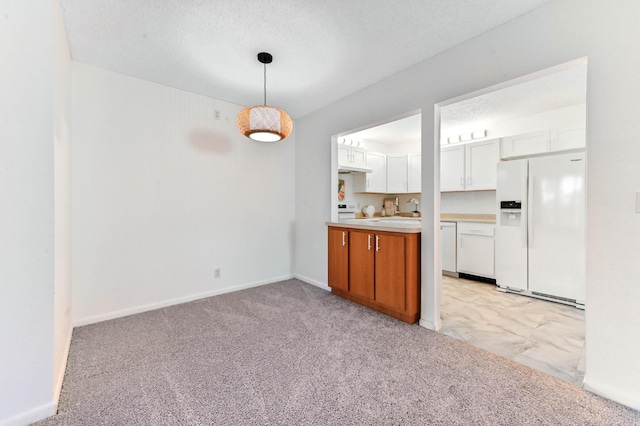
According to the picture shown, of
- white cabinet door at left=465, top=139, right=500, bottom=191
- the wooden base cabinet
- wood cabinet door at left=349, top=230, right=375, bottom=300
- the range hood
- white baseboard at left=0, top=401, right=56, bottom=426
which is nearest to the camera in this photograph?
white baseboard at left=0, top=401, right=56, bottom=426

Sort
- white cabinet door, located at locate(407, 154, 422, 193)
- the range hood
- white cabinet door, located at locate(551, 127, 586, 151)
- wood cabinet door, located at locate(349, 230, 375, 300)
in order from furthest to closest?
1. white cabinet door, located at locate(407, 154, 422, 193)
2. the range hood
3. white cabinet door, located at locate(551, 127, 586, 151)
4. wood cabinet door, located at locate(349, 230, 375, 300)

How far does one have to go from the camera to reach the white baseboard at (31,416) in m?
1.36

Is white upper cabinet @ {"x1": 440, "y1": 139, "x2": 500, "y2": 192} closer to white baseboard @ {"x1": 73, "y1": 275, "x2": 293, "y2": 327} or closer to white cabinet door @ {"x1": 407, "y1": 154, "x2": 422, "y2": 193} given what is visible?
white cabinet door @ {"x1": 407, "y1": 154, "x2": 422, "y2": 193}

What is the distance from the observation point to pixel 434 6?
1870 millimetres

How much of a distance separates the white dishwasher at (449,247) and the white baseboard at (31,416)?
14.8 feet

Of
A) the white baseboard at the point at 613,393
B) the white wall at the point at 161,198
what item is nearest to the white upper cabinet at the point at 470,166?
the white wall at the point at 161,198

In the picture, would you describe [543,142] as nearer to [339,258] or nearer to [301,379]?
[339,258]

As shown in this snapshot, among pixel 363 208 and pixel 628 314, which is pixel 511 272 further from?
pixel 363 208

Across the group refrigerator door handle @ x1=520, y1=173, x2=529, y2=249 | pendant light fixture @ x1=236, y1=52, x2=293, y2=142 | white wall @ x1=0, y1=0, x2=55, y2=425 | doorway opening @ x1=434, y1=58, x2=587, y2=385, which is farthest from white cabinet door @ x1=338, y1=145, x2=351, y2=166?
white wall @ x1=0, y1=0, x2=55, y2=425

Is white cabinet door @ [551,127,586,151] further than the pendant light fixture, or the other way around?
white cabinet door @ [551,127,586,151]

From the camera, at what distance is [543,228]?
324 centimetres

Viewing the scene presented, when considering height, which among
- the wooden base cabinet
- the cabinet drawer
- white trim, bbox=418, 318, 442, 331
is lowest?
white trim, bbox=418, 318, 442, 331

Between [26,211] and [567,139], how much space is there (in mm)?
5383

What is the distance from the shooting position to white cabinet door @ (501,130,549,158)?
3.62 metres
